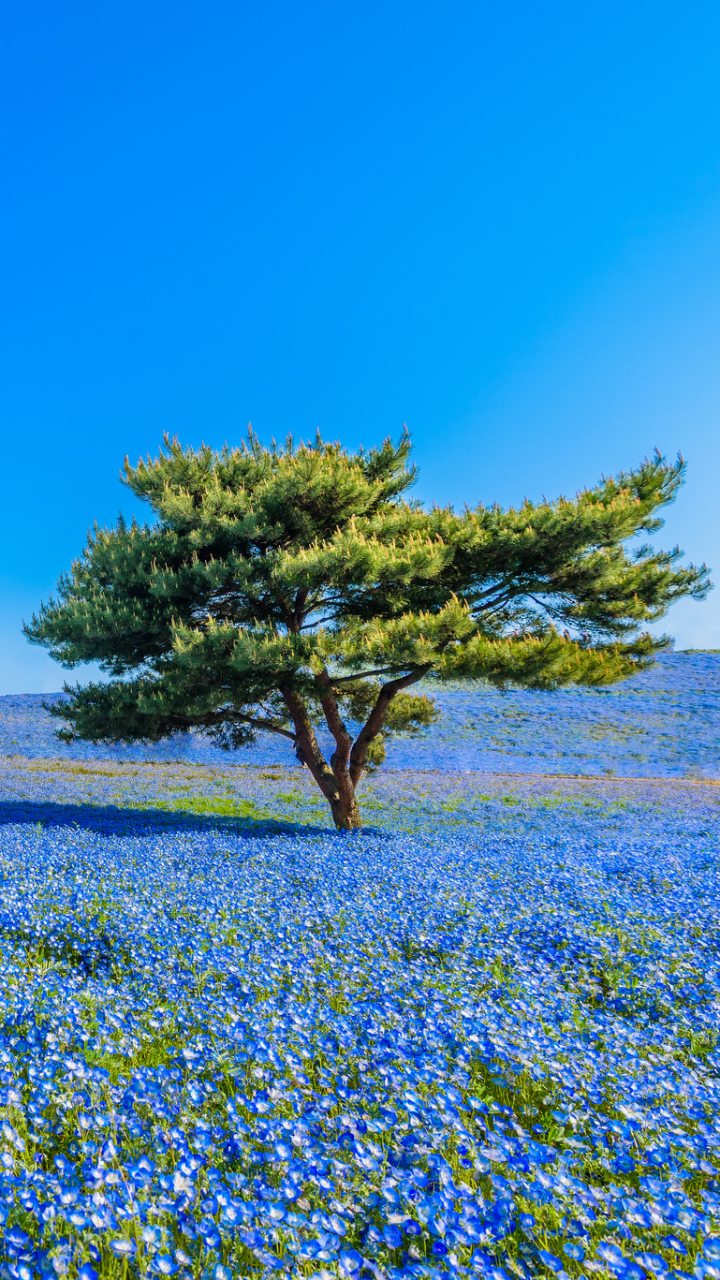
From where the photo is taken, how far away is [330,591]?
640 inches

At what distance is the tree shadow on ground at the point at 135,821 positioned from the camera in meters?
15.1

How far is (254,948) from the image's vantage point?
6102 mm

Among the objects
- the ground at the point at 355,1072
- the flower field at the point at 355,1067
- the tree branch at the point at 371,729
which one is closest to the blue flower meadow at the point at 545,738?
the tree branch at the point at 371,729

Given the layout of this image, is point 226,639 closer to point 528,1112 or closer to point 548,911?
point 548,911

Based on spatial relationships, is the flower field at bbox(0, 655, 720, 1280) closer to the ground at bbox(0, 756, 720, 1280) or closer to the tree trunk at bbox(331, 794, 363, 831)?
the ground at bbox(0, 756, 720, 1280)

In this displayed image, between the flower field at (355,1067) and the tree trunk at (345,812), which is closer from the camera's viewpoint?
the flower field at (355,1067)

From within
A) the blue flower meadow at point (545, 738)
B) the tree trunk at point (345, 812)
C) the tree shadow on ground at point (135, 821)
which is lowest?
the tree shadow on ground at point (135, 821)

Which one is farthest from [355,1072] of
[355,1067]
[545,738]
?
[545,738]

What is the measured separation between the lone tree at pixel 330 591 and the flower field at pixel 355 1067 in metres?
4.73

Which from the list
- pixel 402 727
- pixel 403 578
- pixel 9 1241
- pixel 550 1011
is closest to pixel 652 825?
pixel 402 727

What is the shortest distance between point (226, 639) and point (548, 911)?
8997mm

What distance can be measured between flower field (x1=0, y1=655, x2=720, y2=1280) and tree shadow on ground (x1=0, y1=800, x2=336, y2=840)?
13.1 feet

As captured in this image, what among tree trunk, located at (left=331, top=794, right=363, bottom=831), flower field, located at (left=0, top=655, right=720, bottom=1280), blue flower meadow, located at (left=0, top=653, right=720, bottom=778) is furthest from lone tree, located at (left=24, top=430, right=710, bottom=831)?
blue flower meadow, located at (left=0, top=653, right=720, bottom=778)

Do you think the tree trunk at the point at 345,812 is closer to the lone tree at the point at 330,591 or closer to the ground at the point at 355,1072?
the lone tree at the point at 330,591
